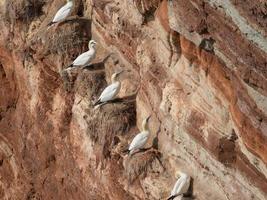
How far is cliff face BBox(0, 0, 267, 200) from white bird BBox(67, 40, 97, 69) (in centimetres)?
19

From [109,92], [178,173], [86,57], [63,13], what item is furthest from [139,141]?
[63,13]

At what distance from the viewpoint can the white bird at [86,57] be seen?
17.1m

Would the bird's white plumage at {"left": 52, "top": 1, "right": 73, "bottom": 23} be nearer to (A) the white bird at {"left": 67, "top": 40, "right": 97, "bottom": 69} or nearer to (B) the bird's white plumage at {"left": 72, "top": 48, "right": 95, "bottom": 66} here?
(A) the white bird at {"left": 67, "top": 40, "right": 97, "bottom": 69}

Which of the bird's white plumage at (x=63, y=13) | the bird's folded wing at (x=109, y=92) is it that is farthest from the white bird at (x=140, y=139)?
the bird's white plumage at (x=63, y=13)

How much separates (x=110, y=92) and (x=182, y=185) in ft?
9.65

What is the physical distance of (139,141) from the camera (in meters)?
15.0

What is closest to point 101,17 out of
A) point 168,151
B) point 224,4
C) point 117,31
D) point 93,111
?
point 117,31

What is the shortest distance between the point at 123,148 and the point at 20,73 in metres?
4.26

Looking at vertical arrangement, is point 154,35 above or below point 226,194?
above

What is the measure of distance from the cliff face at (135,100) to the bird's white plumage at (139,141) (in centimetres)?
16

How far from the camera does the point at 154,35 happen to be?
15008 mm

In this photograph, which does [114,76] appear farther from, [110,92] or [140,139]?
[140,139]

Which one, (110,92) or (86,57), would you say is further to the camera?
(86,57)

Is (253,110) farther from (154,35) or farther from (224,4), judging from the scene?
(154,35)
